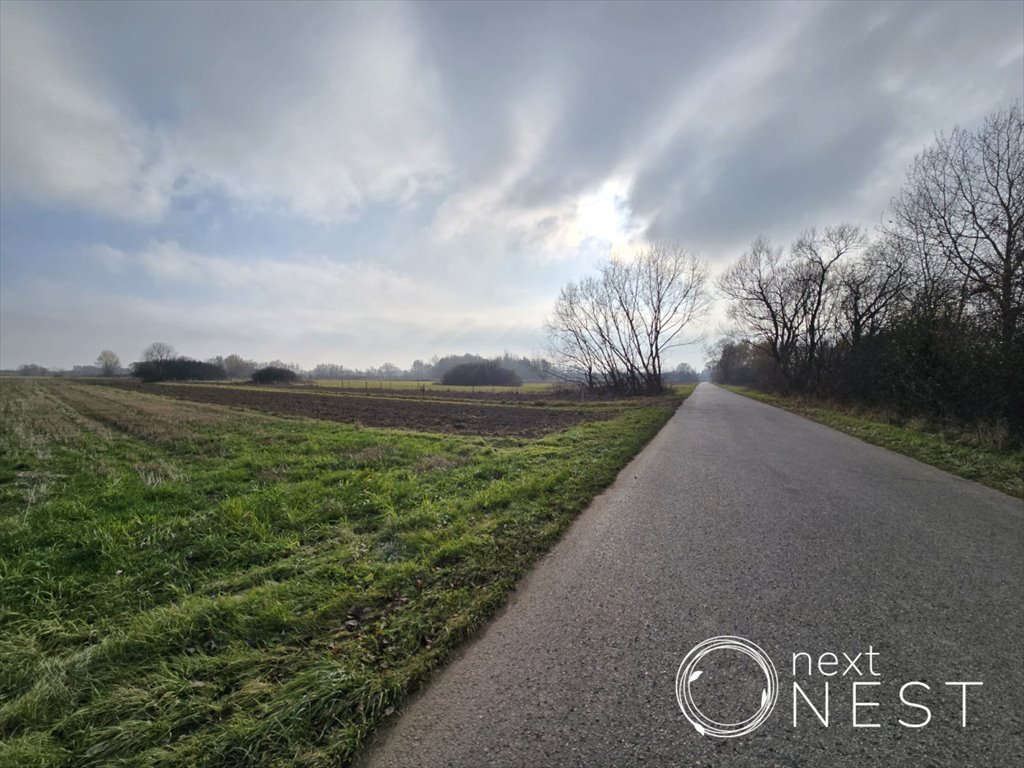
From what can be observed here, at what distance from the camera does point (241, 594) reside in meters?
3.22

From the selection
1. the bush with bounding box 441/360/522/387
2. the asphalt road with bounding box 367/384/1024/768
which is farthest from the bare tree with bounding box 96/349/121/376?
the asphalt road with bounding box 367/384/1024/768

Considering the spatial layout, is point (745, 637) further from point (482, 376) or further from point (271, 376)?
point (271, 376)

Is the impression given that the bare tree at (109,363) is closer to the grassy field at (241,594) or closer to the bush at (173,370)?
the bush at (173,370)

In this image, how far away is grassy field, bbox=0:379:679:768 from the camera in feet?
6.53

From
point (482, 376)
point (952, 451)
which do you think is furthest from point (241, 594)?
point (482, 376)

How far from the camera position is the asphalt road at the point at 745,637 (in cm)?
185

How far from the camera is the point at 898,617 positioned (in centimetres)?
282

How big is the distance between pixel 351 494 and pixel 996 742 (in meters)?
5.95

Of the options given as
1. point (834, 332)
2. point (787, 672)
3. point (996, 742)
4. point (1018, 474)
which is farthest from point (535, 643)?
point (834, 332)

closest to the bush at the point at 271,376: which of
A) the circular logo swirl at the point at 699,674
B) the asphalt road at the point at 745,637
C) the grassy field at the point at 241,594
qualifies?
the grassy field at the point at 241,594

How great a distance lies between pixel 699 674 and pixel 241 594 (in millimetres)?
3429

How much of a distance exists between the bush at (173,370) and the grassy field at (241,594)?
10948cm

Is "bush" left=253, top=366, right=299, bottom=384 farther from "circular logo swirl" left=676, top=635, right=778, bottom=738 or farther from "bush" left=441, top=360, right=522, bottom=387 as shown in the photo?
"circular logo swirl" left=676, top=635, right=778, bottom=738

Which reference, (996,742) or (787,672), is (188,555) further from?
(996,742)
